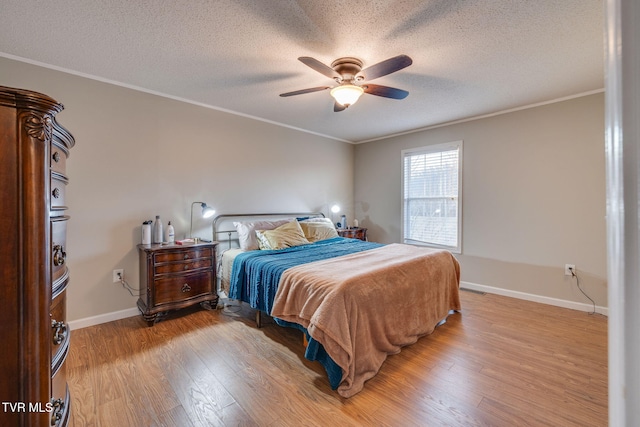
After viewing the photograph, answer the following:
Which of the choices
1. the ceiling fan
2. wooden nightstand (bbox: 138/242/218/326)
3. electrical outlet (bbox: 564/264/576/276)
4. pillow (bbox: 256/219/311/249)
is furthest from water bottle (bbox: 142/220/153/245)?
electrical outlet (bbox: 564/264/576/276)

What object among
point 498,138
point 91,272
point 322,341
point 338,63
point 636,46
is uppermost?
point 338,63

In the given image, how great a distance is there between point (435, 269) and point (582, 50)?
7.04ft

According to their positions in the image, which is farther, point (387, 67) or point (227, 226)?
point (227, 226)

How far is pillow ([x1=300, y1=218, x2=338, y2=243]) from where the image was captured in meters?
3.81

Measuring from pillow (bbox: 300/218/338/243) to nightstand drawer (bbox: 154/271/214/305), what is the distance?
1.34 meters

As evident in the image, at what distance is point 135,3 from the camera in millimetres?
1736

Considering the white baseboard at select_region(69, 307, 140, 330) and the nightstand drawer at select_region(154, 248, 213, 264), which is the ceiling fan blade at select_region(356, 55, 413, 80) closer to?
the nightstand drawer at select_region(154, 248, 213, 264)

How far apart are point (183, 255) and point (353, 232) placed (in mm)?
2806

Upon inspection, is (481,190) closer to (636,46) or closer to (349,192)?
(349,192)

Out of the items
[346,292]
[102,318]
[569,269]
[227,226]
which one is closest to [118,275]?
[102,318]

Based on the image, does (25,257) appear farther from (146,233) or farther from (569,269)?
(569,269)

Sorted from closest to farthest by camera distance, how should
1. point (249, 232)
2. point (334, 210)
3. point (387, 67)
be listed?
1. point (387, 67)
2. point (249, 232)
3. point (334, 210)

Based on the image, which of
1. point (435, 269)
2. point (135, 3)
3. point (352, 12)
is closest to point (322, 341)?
point (435, 269)

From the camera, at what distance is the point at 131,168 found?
2.91m
